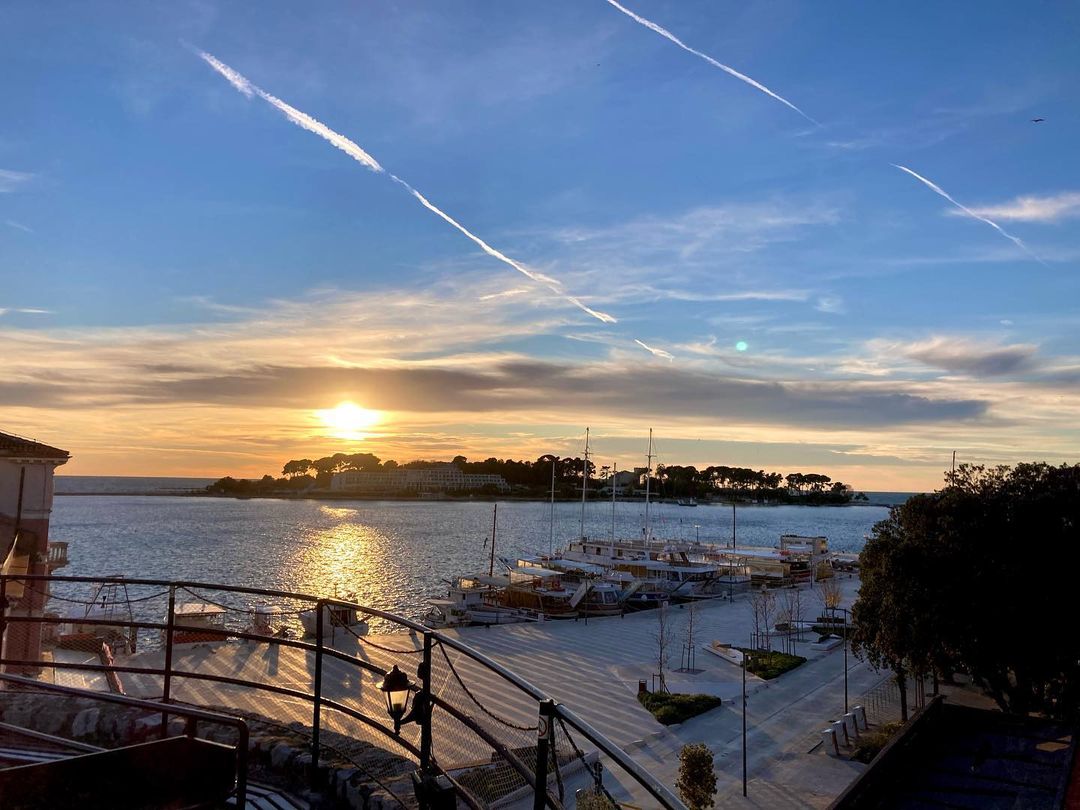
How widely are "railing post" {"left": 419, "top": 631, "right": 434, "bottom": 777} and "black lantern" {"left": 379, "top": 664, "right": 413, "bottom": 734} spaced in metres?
0.12

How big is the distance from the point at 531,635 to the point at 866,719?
23041 mm

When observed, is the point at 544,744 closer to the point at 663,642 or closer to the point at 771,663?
the point at 663,642

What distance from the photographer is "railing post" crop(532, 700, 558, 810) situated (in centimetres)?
373

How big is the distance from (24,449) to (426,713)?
22084mm

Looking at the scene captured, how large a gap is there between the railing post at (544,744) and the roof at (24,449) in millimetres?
23056

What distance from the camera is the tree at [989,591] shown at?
20.9 meters

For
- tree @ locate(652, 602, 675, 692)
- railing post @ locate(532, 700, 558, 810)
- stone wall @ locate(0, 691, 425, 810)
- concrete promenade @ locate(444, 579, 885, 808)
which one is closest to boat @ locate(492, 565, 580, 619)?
concrete promenade @ locate(444, 579, 885, 808)

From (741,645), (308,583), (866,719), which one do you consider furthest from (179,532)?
(866,719)

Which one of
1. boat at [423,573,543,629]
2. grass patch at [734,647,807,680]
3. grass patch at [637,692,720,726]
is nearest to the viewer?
grass patch at [637,692,720,726]

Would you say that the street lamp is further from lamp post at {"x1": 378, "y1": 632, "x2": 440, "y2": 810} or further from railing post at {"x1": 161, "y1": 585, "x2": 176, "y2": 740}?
railing post at {"x1": 161, "y1": 585, "x2": 176, "y2": 740}

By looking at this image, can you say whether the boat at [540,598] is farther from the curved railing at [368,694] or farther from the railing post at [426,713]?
the railing post at [426,713]

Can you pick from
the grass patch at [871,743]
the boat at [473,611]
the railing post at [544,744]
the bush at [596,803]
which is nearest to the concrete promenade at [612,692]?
the grass patch at [871,743]

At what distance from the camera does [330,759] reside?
6.20 meters

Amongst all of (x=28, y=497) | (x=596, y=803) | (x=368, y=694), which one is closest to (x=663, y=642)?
(x=368, y=694)
